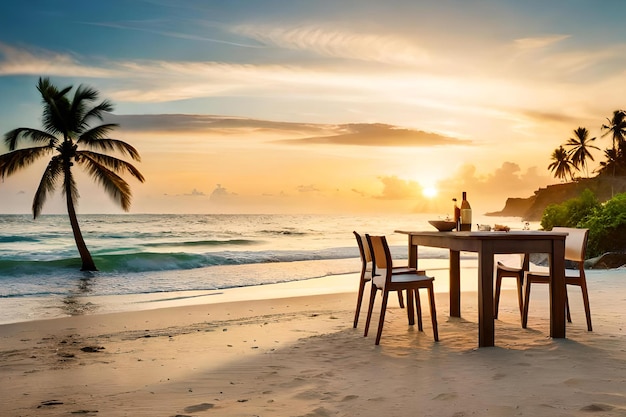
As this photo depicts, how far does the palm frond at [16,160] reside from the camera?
15359mm

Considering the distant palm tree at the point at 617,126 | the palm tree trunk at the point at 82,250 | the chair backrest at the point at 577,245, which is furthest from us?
the distant palm tree at the point at 617,126

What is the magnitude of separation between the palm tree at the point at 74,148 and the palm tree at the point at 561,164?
172 ft

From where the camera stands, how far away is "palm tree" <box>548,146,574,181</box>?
194 feet

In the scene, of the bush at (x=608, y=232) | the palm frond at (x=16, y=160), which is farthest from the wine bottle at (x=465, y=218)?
the palm frond at (x=16, y=160)

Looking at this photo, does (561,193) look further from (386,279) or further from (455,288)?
(386,279)

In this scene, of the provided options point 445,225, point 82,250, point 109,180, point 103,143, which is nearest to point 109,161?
point 109,180

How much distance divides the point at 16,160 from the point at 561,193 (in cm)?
6595

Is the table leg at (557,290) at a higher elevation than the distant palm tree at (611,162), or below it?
below

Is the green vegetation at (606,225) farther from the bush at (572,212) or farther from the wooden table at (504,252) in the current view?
the wooden table at (504,252)

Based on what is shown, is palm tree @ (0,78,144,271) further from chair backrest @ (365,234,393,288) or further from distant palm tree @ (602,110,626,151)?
distant palm tree @ (602,110,626,151)

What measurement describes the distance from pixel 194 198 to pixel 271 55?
3549 cm

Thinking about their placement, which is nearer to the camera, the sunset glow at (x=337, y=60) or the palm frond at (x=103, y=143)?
the sunset glow at (x=337, y=60)

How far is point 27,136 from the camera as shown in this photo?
15.9 m

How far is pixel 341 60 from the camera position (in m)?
12.6
